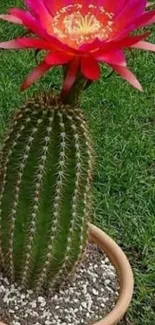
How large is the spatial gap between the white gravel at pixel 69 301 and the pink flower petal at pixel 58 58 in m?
0.77

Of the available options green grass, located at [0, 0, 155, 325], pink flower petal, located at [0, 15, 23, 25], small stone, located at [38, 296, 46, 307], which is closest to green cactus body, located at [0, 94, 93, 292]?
small stone, located at [38, 296, 46, 307]

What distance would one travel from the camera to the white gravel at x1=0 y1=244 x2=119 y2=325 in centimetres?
243

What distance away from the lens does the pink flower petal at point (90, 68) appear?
2020 mm

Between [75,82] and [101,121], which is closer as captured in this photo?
[75,82]

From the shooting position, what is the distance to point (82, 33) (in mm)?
2137

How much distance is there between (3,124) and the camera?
3.66 m

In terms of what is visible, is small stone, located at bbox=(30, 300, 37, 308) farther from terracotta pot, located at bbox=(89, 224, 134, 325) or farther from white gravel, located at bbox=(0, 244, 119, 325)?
terracotta pot, located at bbox=(89, 224, 134, 325)

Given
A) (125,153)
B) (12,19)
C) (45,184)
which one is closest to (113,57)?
(12,19)

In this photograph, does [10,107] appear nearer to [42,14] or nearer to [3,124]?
[3,124]

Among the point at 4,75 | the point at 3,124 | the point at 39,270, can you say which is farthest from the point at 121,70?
the point at 4,75

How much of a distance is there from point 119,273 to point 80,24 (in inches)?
33.2

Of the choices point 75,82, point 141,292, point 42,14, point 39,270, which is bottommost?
point 141,292

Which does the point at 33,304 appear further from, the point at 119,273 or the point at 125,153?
the point at 125,153

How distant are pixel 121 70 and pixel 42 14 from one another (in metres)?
0.25
